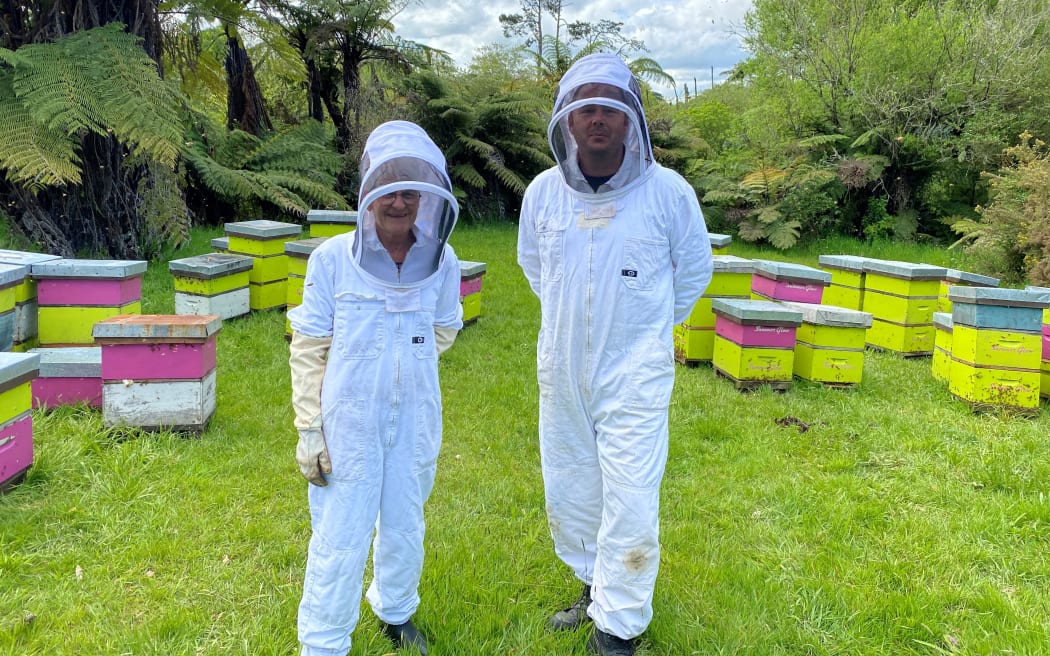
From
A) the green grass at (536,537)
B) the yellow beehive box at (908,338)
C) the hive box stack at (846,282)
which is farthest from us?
the hive box stack at (846,282)

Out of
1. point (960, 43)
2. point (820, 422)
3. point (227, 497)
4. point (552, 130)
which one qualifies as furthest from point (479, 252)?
point (960, 43)

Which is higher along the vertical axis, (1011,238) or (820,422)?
(1011,238)

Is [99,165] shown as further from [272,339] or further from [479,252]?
[479,252]

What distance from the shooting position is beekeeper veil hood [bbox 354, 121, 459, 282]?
1877mm

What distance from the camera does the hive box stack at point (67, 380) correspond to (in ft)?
11.9

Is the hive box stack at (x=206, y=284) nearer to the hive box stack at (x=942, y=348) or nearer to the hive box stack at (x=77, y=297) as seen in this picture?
the hive box stack at (x=77, y=297)

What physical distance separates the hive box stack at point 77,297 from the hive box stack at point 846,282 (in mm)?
5420

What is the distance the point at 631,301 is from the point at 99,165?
5.95 metres

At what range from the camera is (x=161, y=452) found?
3344 millimetres

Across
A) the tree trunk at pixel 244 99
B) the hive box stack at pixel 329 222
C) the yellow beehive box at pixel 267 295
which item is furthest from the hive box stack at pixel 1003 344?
the tree trunk at pixel 244 99

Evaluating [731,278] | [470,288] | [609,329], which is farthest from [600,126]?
[470,288]

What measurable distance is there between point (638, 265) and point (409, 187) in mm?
741

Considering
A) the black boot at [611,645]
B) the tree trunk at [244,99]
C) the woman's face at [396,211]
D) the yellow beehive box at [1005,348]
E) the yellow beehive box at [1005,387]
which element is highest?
the tree trunk at [244,99]

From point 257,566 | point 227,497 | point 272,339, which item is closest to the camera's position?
point 257,566
